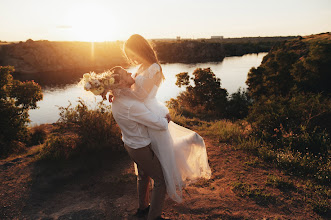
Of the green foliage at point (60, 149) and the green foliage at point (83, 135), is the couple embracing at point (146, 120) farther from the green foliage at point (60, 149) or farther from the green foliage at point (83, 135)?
the green foliage at point (60, 149)

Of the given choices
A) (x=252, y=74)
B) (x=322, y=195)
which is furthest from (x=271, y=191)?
(x=252, y=74)

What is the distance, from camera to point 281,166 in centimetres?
472

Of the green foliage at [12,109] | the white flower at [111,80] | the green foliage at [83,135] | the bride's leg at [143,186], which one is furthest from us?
the green foliage at [12,109]

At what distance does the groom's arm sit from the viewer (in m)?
2.46

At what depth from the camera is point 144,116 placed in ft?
8.11

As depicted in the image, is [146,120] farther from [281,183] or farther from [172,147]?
[281,183]

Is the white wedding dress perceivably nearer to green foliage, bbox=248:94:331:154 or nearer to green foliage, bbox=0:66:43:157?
green foliage, bbox=248:94:331:154

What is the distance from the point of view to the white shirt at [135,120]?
247cm

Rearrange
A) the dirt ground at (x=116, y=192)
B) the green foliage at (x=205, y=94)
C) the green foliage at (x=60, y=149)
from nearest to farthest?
the dirt ground at (x=116, y=192), the green foliage at (x=60, y=149), the green foliage at (x=205, y=94)

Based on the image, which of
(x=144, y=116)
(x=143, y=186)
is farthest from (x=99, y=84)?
(x=143, y=186)

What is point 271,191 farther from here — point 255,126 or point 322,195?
point 255,126

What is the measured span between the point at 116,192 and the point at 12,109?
9682mm

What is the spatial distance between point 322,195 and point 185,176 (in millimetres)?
2467

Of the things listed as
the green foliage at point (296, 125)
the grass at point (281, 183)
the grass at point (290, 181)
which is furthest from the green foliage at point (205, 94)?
the grass at point (281, 183)
